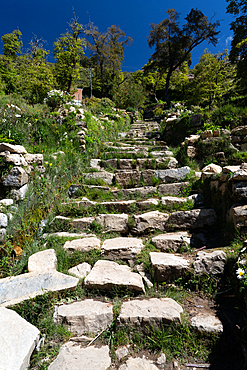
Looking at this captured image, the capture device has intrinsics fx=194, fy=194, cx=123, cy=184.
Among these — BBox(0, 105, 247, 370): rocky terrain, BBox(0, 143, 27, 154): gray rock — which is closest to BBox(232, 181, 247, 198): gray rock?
BBox(0, 105, 247, 370): rocky terrain

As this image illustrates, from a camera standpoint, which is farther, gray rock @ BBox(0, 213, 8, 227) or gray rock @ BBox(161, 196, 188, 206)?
gray rock @ BBox(161, 196, 188, 206)

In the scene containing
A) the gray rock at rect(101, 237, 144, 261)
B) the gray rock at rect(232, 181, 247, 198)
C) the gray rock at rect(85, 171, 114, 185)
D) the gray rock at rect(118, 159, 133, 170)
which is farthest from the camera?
the gray rock at rect(118, 159, 133, 170)

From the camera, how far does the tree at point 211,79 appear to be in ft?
39.1

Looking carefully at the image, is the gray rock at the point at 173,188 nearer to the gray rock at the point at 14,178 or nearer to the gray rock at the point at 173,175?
the gray rock at the point at 173,175

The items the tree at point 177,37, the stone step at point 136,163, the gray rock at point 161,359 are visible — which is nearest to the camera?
the gray rock at point 161,359

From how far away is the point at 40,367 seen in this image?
4.55ft

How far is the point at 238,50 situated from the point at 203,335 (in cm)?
1121

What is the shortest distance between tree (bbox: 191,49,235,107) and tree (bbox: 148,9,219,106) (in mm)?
3539

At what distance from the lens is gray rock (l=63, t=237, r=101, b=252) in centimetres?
253

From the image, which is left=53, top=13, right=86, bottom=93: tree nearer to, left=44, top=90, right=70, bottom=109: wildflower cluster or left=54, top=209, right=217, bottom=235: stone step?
left=44, top=90, right=70, bottom=109: wildflower cluster

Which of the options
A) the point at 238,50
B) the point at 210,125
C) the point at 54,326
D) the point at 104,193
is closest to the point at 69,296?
the point at 54,326

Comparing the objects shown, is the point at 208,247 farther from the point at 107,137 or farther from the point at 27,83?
the point at 27,83

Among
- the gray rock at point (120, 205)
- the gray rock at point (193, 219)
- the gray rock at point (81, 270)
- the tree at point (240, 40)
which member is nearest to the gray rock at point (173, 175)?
the gray rock at point (120, 205)

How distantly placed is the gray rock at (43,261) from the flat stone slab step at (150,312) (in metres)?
0.95
